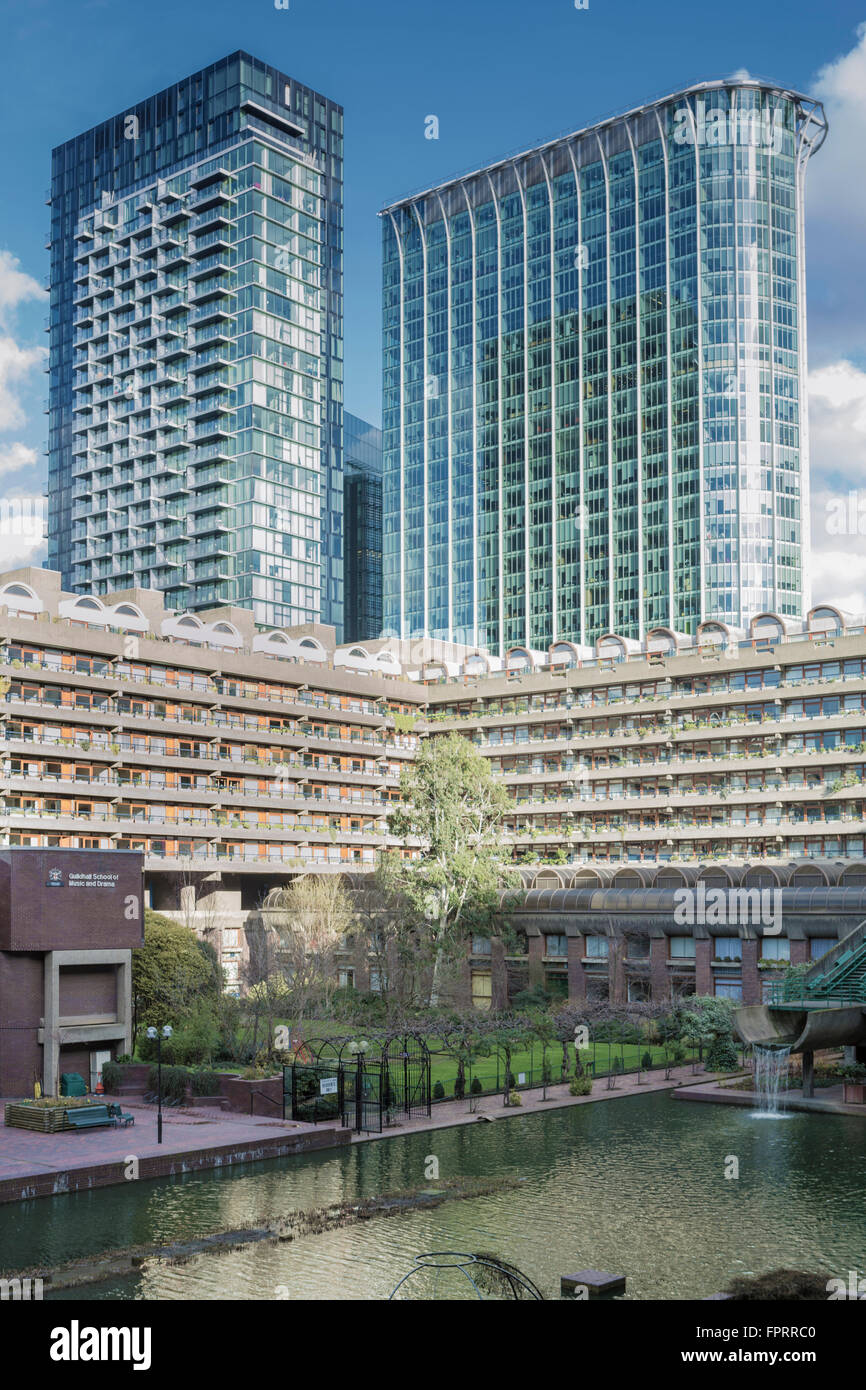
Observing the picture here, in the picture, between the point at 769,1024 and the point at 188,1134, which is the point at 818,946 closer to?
the point at 769,1024

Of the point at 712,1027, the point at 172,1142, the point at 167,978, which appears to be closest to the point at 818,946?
the point at 712,1027

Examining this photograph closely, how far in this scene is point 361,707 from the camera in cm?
11869

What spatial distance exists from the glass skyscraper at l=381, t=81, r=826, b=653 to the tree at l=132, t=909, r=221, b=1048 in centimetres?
11375

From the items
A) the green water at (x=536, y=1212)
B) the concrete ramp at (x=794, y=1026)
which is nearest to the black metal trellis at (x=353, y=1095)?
the green water at (x=536, y=1212)

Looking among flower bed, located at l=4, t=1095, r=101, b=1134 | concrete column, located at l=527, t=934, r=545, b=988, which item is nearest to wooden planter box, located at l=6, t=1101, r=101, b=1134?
flower bed, located at l=4, t=1095, r=101, b=1134

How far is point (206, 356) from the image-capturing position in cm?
17375

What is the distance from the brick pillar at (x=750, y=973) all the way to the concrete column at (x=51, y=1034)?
3981 cm

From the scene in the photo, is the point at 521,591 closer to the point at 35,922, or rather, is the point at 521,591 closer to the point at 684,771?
the point at 684,771

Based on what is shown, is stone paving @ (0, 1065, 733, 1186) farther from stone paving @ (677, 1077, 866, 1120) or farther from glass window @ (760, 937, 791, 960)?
glass window @ (760, 937, 791, 960)

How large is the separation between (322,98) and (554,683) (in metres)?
123

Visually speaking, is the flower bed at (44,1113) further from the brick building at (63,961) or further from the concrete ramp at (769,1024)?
the concrete ramp at (769,1024)

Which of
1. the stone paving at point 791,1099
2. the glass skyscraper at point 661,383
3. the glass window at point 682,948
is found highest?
the glass skyscraper at point 661,383

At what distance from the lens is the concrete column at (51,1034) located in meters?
51.5

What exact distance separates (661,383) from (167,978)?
135448 millimetres
